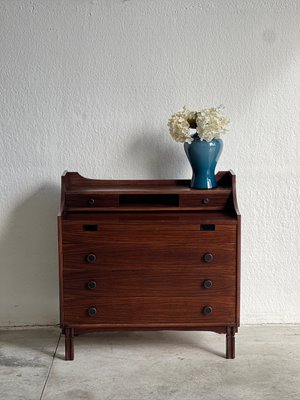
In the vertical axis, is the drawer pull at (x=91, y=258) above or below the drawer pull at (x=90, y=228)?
below

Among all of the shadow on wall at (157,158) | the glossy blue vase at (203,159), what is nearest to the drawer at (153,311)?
the glossy blue vase at (203,159)

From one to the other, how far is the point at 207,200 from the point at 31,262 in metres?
1.16

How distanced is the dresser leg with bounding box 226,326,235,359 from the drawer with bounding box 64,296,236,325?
0.05m

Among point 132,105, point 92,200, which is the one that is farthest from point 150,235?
point 132,105

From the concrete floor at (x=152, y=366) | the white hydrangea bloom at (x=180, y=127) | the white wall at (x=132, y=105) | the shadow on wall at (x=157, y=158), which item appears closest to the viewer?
the concrete floor at (x=152, y=366)

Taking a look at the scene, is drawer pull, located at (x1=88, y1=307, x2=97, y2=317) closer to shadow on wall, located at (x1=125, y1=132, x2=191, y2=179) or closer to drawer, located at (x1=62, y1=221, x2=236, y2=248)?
drawer, located at (x1=62, y1=221, x2=236, y2=248)

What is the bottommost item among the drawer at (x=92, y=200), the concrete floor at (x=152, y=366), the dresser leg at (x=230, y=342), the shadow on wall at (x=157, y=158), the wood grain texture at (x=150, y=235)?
the concrete floor at (x=152, y=366)

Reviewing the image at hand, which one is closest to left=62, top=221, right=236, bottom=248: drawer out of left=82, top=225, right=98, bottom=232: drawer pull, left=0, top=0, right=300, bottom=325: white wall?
left=82, top=225, right=98, bottom=232: drawer pull

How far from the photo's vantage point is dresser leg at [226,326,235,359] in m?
4.01

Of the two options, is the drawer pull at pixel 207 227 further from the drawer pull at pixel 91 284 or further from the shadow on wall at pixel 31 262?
the shadow on wall at pixel 31 262

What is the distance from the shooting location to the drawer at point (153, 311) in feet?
13.0

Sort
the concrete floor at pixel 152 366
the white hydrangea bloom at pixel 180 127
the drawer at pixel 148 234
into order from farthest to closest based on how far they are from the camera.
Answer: the white hydrangea bloom at pixel 180 127 → the drawer at pixel 148 234 → the concrete floor at pixel 152 366

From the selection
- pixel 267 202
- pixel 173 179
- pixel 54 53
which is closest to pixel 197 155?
pixel 173 179

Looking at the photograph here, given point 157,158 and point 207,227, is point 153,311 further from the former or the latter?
point 157,158
